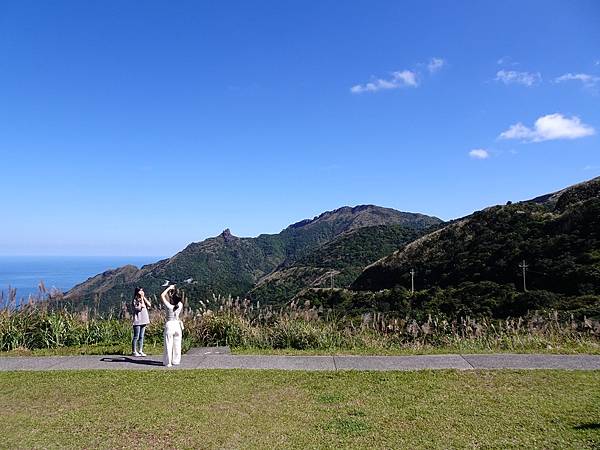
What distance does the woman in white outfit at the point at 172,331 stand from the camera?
8.19 m

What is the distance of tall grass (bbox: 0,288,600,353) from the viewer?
31.7 feet

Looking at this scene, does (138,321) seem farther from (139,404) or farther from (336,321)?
(336,321)

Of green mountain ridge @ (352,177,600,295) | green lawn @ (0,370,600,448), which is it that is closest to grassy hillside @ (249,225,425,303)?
green mountain ridge @ (352,177,600,295)

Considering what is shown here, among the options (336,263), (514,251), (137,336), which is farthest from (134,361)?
(336,263)

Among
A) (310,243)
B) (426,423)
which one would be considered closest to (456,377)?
(426,423)

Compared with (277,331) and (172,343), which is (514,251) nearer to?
(277,331)

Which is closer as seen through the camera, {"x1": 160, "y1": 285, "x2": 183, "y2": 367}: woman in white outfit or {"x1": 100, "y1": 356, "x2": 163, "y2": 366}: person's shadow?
{"x1": 160, "y1": 285, "x2": 183, "y2": 367}: woman in white outfit

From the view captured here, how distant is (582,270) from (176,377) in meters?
35.0

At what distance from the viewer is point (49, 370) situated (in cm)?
794

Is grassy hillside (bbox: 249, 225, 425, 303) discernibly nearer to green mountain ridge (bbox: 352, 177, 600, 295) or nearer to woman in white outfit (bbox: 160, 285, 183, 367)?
green mountain ridge (bbox: 352, 177, 600, 295)

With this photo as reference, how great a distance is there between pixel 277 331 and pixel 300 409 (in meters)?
4.57

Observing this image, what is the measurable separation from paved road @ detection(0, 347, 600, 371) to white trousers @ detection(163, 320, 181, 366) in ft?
0.55

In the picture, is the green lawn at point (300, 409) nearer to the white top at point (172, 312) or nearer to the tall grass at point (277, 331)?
the white top at point (172, 312)

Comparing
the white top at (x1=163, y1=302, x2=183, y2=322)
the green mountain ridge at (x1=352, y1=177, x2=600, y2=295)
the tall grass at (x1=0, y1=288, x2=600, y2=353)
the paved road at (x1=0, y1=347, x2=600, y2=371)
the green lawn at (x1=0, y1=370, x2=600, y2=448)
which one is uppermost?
the green mountain ridge at (x1=352, y1=177, x2=600, y2=295)
